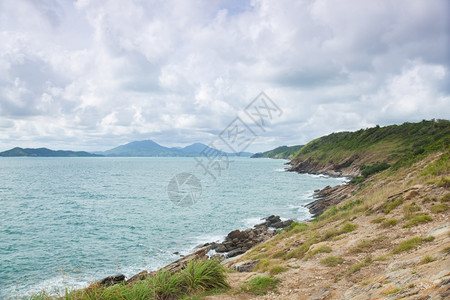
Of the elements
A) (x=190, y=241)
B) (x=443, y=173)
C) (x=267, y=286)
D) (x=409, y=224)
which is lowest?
(x=190, y=241)

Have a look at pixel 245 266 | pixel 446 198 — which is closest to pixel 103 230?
pixel 245 266

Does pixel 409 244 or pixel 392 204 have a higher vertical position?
pixel 392 204

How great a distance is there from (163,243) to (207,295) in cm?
2258

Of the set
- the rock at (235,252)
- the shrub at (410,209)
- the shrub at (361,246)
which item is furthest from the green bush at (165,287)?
the rock at (235,252)

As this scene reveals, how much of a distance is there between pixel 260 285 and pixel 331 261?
3434 mm

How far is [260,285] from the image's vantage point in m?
8.89

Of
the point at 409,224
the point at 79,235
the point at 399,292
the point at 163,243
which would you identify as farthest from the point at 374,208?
the point at 79,235

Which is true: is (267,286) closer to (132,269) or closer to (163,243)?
(132,269)

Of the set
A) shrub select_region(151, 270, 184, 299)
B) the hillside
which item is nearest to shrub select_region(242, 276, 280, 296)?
the hillside

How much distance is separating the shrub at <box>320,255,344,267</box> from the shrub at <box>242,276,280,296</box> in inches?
94.9

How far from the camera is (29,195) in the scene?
2350 inches

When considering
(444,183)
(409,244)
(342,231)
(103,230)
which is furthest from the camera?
(103,230)

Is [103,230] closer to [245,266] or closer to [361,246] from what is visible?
[245,266]

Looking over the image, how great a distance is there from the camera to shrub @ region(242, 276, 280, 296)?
8578 mm
